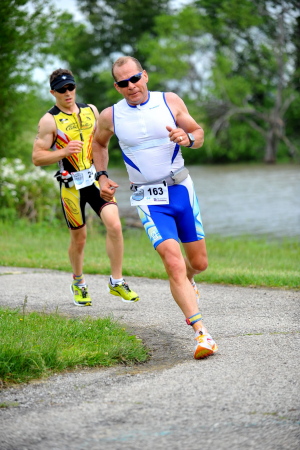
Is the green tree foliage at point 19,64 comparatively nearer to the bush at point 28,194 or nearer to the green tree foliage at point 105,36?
the bush at point 28,194

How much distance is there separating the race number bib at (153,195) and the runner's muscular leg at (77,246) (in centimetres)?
192

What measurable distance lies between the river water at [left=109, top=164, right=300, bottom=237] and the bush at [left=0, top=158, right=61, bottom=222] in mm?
2000

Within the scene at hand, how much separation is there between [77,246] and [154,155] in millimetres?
2218

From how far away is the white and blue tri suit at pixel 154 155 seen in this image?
19.5 feet

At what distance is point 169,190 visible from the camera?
605cm

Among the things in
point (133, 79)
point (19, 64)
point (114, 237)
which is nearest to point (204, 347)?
point (133, 79)

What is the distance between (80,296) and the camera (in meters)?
7.80

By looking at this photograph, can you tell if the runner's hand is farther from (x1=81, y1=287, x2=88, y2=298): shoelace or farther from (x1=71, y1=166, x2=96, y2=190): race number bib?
(x1=81, y1=287, x2=88, y2=298): shoelace

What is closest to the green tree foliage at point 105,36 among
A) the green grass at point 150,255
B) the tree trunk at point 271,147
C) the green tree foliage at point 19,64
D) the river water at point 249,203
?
the tree trunk at point 271,147

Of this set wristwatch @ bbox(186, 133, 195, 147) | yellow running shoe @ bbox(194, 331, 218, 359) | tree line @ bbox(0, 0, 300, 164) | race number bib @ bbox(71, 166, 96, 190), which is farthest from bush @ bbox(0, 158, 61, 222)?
tree line @ bbox(0, 0, 300, 164)

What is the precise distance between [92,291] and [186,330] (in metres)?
2.52

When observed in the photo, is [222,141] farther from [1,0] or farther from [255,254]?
[255,254]

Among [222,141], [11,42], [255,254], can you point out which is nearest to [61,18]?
[11,42]

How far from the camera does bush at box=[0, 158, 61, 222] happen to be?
1747cm
